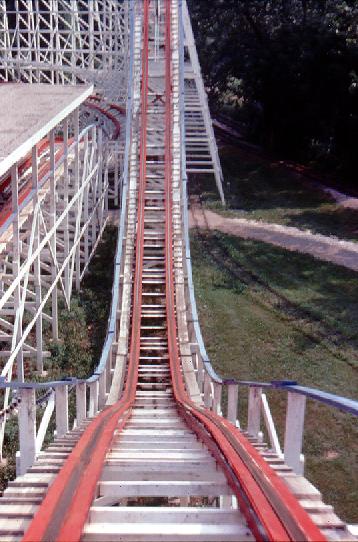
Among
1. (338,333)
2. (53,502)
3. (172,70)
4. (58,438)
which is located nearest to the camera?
(53,502)

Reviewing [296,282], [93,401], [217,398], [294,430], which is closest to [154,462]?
[294,430]

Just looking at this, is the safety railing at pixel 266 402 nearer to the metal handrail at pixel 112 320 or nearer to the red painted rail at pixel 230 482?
the red painted rail at pixel 230 482

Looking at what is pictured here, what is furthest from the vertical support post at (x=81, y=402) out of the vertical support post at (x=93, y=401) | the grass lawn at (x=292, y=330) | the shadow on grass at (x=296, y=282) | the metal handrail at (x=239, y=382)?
the shadow on grass at (x=296, y=282)

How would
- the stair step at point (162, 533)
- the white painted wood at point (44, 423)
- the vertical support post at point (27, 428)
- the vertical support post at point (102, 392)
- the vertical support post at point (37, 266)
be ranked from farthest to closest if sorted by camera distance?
the vertical support post at point (37, 266), the vertical support post at point (102, 392), the white painted wood at point (44, 423), the vertical support post at point (27, 428), the stair step at point (162, 533)

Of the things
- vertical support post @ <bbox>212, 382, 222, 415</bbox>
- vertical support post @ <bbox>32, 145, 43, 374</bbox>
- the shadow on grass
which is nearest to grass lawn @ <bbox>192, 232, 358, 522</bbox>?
the shadow on grass

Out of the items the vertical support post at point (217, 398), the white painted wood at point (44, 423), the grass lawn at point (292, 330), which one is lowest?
the grass lawn at point (292, 330)

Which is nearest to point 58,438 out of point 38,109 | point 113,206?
point 38,109

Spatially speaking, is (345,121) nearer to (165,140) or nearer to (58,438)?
(165,140)
